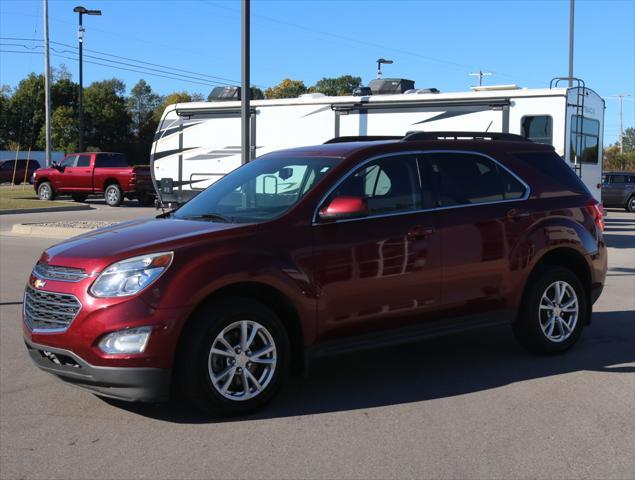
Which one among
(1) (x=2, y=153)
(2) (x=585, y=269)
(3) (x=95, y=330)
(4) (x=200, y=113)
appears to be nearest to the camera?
(3) (x=95, y=330)

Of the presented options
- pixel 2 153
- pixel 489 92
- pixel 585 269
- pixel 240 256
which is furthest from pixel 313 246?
pixel 2 153

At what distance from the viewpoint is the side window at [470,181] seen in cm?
593

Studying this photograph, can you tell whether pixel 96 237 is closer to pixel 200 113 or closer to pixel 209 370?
pixel 209 370

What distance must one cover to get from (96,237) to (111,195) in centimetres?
2467

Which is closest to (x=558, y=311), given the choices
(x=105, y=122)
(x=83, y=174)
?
(x=83, y=174)

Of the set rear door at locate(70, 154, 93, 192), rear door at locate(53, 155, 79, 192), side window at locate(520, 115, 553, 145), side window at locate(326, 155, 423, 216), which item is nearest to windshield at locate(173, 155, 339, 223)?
side window at locate(326, 155, 423, 216)

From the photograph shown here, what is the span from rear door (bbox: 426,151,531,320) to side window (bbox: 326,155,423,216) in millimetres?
210

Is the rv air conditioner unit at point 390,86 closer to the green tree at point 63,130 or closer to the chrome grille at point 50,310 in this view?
the chrome grille at point 50,310

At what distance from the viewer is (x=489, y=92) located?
15.4 m

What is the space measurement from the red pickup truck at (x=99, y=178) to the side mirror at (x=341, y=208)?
24260mm

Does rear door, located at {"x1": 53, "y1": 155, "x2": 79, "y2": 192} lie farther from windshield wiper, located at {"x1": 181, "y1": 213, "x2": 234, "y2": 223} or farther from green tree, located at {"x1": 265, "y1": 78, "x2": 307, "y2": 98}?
green tree, located at {"x1": 265, "y1": 78, "x2": 307, "y2": 98}

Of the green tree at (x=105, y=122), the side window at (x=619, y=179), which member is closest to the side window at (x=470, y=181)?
the side window at (x=619, y=179)

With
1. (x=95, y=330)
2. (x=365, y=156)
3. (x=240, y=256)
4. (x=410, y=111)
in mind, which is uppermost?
(x=410, y=111)

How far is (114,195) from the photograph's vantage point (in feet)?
94.7
